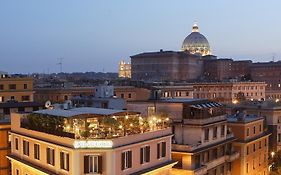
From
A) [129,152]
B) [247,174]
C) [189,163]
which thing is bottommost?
[247,174]

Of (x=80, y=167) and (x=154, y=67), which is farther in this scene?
(x=154, y=67)

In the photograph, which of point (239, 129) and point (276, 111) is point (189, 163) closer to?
point (239, 129)

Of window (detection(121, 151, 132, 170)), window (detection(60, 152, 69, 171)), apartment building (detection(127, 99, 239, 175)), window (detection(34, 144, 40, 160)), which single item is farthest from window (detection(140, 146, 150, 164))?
window (detection(34, 144, 40, 160))

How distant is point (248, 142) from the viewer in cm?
5144

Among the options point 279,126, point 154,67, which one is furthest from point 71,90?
point 154,67

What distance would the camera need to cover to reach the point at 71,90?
103 metres

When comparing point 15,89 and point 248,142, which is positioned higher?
point 15,89

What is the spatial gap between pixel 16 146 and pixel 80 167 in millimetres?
10005

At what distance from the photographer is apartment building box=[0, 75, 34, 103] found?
80875 mm

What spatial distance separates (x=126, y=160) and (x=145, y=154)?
228 centimetres

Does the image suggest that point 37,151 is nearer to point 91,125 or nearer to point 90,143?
point 91,125

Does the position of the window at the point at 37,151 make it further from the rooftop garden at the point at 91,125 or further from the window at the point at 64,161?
the window at the point at 64,161

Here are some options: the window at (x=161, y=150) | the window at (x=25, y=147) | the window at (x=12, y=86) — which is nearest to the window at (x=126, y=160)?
the window at (x=161, y=150)

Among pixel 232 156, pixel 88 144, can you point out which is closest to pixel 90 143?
pixel 88 144
